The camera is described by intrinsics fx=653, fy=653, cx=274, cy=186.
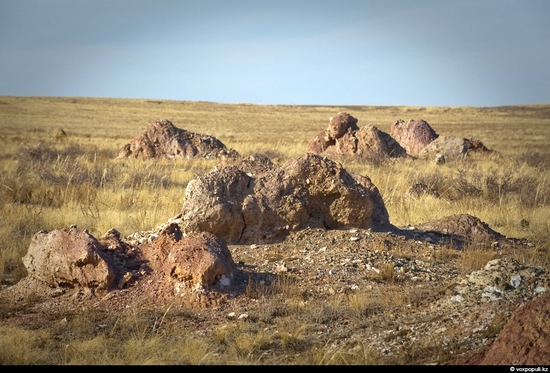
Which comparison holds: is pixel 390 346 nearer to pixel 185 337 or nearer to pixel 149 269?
pixel 185 337

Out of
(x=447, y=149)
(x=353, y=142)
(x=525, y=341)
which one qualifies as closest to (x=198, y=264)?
(x=525, y=341)

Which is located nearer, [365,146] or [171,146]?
[365,146]

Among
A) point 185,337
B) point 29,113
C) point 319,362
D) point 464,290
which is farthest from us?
point 29,113

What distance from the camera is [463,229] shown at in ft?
31.3

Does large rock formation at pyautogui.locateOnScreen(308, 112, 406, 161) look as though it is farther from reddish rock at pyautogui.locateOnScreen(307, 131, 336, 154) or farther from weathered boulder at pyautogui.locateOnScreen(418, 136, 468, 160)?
weathered boulder at pyautogui.locateOnScreen(418, 136, 468, 160)

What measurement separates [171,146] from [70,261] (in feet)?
52.6

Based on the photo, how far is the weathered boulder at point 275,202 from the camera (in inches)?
320

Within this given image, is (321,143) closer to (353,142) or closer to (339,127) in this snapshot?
(339,127)

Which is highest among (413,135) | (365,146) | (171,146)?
(413,135)

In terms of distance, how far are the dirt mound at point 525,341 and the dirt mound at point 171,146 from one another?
17.6 meters

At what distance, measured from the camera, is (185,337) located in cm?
553

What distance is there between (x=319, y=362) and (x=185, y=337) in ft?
4.33

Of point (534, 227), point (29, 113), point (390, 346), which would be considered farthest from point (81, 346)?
point (29, 113)

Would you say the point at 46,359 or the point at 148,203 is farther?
the point at 148,203
